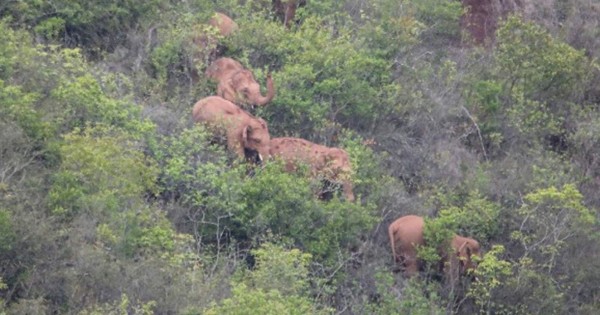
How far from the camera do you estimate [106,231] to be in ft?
53.0

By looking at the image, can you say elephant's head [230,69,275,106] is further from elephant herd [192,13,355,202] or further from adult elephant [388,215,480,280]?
adult elephant [388,215,480,280]

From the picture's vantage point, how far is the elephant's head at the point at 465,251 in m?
18.8

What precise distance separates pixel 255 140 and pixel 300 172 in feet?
2.27

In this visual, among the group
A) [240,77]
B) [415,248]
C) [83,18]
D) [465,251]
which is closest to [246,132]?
[240,77]

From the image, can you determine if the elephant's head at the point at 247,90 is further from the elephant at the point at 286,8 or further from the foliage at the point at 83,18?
the elephant at the point at 286,8

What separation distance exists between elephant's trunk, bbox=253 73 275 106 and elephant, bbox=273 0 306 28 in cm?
310

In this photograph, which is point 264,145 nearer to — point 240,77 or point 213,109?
point 213,109

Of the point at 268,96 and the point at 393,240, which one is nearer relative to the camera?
the point at 393,240

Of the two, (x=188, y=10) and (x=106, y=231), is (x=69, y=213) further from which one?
(x=188, y=10)

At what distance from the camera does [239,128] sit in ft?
63.2

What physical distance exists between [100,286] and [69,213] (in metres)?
0.98

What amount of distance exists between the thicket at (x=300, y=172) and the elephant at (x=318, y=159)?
314mm

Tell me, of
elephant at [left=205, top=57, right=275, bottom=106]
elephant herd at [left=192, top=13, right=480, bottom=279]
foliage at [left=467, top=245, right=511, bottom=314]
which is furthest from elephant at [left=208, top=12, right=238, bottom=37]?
foliage at [left=467, top=245, right=511, bottom=314]

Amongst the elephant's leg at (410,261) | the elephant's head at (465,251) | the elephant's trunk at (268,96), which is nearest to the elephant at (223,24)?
the elephant's trunk at (268,96)
